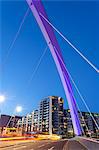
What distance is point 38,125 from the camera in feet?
504

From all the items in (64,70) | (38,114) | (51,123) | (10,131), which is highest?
(38,114)

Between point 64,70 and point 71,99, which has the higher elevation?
point 64,70

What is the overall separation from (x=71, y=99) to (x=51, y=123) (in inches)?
4299

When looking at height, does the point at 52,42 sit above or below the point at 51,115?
below

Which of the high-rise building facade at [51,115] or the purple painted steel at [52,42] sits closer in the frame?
the purple painted steel at [52,42]

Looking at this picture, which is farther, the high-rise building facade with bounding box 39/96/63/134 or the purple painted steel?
the high-rise building facade with bounding box 39/96/63/134

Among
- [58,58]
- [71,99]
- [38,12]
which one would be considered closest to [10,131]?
[71,99]

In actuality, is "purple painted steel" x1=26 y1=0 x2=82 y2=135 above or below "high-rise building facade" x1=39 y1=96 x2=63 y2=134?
below

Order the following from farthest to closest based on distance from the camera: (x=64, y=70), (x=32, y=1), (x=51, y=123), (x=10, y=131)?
(x=51, y=123)
(x=10, y=131)
(x=64, y=70)
(x=32, y=1)

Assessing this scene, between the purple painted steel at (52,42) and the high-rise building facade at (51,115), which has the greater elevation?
the high-rise building facade at (51,115)

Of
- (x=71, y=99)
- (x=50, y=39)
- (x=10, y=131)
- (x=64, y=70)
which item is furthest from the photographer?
(x=10, y=131)

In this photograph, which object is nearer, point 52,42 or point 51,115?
point 52,42

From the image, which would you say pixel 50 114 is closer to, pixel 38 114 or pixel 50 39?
pixel 38 114

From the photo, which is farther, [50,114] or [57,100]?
[57,100]
